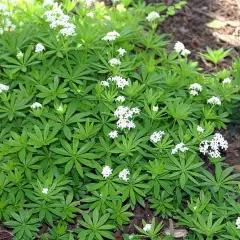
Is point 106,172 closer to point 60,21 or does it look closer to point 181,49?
point 60,21

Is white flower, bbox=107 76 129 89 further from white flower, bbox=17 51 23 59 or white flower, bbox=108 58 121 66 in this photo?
white flower, bbox=17 51 23 59

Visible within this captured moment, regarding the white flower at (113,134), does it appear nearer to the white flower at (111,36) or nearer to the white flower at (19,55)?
the white flower at (111,36)

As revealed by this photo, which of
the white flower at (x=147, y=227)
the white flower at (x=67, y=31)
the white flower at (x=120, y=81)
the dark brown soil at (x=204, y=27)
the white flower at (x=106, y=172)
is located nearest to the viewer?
the white flower at (x=147, y=227)

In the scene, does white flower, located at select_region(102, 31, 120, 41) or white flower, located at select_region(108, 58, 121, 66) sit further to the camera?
white flower, located at select_region(102, 31, 120, 41)

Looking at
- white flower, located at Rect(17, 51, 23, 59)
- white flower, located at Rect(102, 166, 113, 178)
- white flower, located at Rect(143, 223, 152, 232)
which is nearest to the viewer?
white flower, located at Rect(143, 223, 152, 232)

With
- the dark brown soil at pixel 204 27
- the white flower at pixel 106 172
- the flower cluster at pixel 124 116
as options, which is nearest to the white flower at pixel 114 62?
the flower cluster at pixel 124 116

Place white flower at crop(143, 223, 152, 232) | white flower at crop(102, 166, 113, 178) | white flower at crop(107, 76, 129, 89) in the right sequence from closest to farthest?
1. white flower at crop(143, 223, 152, 232)
2. white flower at crop(102, 166, 113, 178)
3. white flower at crop(107, 76, 129, 89)

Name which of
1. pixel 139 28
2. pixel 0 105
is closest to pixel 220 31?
pixel 139 28

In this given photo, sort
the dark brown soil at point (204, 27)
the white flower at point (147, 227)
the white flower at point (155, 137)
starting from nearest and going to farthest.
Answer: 1. the white flower at point (147, 227)
2. the white flower at point (155, 137)
3. the dark brown soil at point (204, 27)

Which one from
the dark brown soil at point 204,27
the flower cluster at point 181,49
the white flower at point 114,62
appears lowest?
the dark brown soil at point 204,27

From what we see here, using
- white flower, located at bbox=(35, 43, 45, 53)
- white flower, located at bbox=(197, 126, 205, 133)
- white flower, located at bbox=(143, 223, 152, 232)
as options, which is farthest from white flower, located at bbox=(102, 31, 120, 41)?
white flower, located at bbox=(143, 223, 152, 232)
